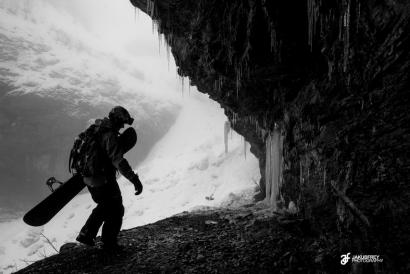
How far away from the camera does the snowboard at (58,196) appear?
13.3 ft

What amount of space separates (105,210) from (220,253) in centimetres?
179

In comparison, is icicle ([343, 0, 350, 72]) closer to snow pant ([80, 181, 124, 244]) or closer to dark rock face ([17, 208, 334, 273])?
dark rock face ([17, 208, 334, 273])

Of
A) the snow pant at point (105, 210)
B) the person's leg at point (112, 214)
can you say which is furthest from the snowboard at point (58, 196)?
the person's leg at point (112, 214)

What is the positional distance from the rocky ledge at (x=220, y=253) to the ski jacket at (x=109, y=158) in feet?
3.92

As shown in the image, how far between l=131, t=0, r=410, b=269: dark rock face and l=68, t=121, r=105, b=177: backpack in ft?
11.0

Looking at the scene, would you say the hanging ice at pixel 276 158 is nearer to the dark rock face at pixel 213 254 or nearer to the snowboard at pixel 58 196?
the dark rock face at pixel 213 254

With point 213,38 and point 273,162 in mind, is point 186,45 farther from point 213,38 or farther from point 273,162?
point 273,162

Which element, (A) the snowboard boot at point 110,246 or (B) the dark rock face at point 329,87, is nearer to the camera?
(B) the dark rock face at point 329,87

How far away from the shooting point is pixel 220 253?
4145 millimetres

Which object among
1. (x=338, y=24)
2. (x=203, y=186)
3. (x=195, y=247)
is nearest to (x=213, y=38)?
(x=338, y=24)

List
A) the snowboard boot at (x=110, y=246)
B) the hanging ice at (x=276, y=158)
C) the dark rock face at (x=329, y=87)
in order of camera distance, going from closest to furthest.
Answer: the dark rock face at (x=329, y=87), the snowboard boot at (x=110, y=246), the hanging ice at (x=276, y=158)

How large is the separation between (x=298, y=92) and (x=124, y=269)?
4.80 metres

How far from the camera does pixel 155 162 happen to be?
166 feet

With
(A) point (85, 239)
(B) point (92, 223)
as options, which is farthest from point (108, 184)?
(A) point (85, 239)
